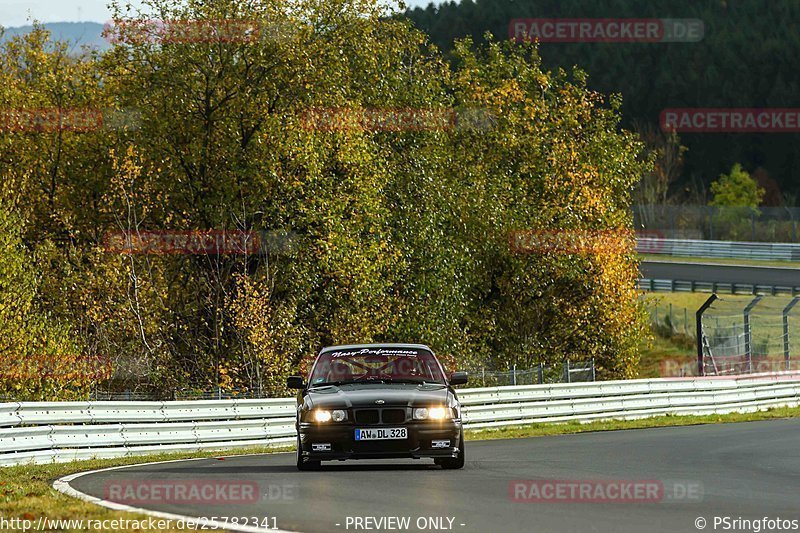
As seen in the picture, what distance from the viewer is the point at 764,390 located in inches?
1337

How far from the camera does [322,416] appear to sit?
1434 cm

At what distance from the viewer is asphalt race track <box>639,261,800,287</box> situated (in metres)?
63.5

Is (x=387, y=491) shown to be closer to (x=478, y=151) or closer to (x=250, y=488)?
(x=250, y=488)

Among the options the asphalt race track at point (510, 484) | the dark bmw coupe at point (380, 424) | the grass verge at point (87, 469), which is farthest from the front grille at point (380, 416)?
the grass verge at point (87, 469)

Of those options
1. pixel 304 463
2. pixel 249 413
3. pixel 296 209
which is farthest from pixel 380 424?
pixel 296 209

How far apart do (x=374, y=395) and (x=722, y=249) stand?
6617cm

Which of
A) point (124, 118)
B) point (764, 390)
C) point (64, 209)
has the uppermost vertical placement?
point (124, 118)

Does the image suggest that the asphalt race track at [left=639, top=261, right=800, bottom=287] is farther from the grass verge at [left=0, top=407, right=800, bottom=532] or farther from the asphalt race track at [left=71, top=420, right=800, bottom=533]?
the asphalt race track at [left=71, top=420, right=800, bottom=533]

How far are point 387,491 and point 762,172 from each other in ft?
443

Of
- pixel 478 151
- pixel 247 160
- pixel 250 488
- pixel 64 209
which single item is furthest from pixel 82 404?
pixel 478 151

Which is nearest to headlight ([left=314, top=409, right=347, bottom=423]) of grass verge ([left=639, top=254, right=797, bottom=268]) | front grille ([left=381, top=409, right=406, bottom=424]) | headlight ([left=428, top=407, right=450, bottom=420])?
front grille ([left=381, top=409, right=406, bottom=424])

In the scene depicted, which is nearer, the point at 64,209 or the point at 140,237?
the point at 140,237

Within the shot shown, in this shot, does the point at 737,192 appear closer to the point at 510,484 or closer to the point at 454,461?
the point at 454,461

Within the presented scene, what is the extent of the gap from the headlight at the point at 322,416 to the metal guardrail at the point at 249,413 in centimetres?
486
